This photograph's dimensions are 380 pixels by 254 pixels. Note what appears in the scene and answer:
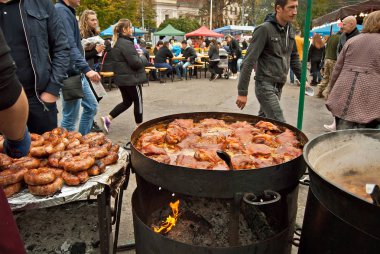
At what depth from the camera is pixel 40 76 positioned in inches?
120

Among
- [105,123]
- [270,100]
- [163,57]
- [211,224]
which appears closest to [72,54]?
[105,123]

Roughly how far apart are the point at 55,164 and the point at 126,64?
13.3ft

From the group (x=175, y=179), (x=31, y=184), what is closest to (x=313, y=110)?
(x=175, y=179)

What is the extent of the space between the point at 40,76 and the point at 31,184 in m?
1.41

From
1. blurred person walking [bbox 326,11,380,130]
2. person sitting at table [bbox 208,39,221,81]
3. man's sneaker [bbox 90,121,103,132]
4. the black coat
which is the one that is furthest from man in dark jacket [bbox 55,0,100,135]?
person sitting at table [bbox 208,39,221,81]

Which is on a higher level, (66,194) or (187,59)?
(187,59)

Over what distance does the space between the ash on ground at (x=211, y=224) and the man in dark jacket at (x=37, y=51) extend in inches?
67.4

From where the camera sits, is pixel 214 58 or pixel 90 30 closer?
pixel 90 30

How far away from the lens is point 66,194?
6.71ft

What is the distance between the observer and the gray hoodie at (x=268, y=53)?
3.99 m

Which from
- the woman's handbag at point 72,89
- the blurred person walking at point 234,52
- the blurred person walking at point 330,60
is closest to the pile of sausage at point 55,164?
the woman's handbag at point 72,89

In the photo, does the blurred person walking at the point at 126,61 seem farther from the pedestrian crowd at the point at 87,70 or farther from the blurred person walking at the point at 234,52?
the blurred person walking at the point at 234,52

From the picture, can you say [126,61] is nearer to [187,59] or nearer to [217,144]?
[217,144]

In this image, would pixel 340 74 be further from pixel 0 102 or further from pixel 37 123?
pixel 0 102
